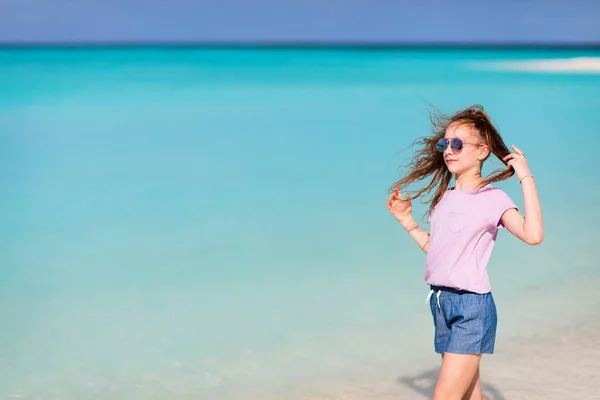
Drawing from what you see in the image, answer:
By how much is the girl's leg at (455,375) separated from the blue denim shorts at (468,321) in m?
0.02

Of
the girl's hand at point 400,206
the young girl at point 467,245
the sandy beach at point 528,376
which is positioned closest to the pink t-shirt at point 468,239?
the young girl at point 467,245

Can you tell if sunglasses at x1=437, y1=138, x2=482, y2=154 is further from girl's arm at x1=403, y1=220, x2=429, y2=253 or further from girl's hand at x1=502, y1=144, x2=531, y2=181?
girl's arm at x1=403, y1=220, x2=429, y2=253

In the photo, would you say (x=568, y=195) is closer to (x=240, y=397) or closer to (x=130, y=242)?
(x=130, y=242)

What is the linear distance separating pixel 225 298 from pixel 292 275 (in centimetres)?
40

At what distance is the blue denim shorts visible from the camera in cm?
262

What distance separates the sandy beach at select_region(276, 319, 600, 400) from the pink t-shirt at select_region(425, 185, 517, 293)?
0.79 metres

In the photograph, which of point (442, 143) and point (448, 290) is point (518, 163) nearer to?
point (442, 143)

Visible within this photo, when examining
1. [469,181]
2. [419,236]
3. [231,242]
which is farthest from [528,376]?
[231,242]

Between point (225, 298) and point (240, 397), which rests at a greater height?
point (225, 298)

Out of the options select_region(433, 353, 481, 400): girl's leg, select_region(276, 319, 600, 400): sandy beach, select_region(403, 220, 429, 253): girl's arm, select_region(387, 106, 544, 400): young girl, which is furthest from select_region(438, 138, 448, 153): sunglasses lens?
select_region(276, 319, 600, 400): sandy beach

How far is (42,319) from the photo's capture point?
3980 mm

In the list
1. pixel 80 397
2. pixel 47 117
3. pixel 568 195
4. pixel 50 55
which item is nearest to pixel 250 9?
pixel 50 55

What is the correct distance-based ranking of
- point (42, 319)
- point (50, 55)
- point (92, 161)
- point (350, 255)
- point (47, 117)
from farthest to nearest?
point (50, 55)
point (47, 117)
point (92, 161)
point (350, 255)
point (42, 319)

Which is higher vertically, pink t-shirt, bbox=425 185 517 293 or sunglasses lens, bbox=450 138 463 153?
sunglasses lens, bbox=450 138 463 153
